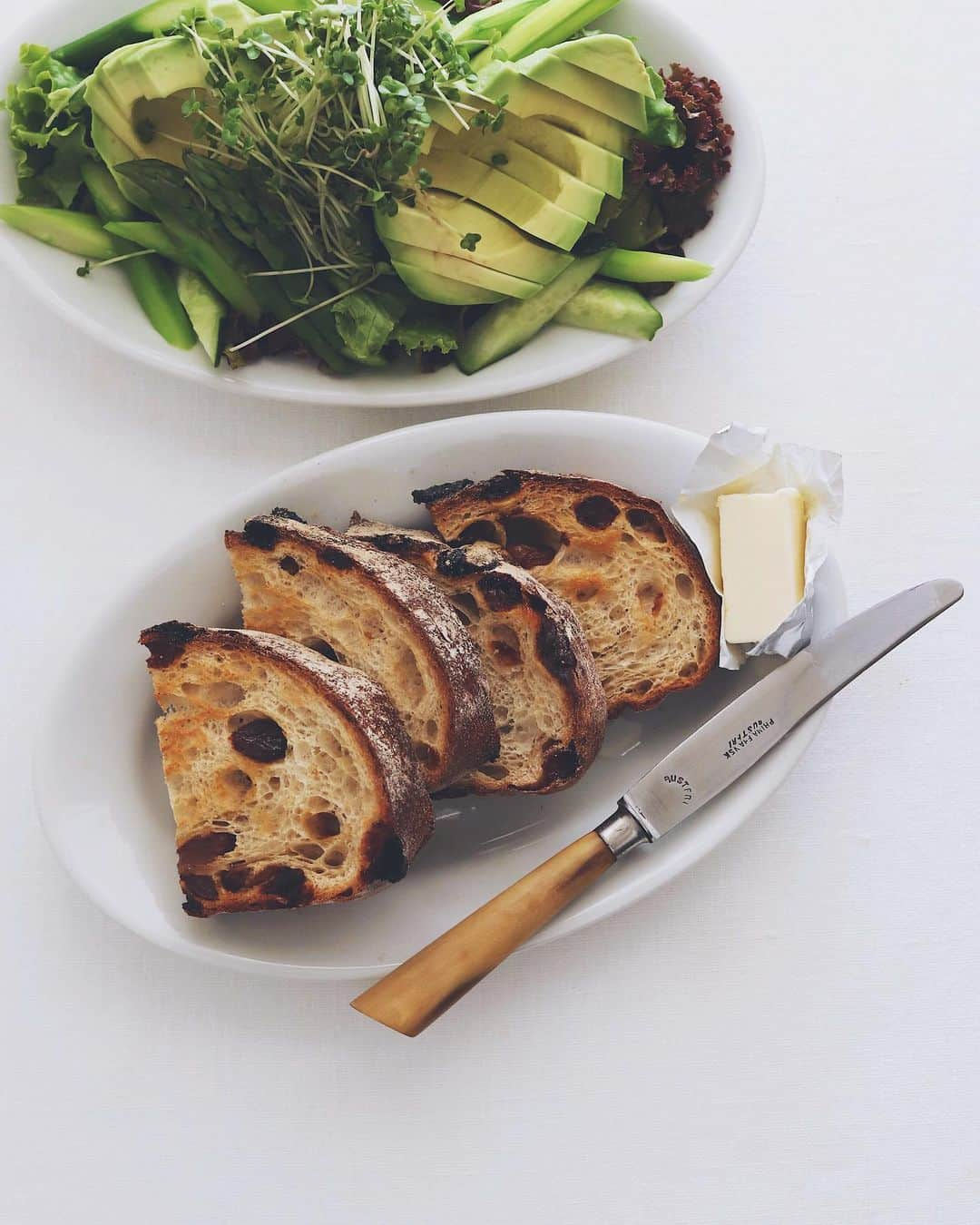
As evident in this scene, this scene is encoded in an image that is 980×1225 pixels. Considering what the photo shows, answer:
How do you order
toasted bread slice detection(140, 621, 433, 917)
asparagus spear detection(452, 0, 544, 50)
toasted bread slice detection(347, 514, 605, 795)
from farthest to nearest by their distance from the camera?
asparagus spear detection(452, 0, 544, 50) < toasted bread slice detection(347, 514, 605, 795) < toasted bread slice detection(140, 621, 433, 917)

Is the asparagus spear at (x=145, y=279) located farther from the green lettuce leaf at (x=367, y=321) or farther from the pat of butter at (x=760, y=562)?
the pat of butter at (x=760, y=562)

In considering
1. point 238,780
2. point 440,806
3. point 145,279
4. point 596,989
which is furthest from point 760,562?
point 145,279

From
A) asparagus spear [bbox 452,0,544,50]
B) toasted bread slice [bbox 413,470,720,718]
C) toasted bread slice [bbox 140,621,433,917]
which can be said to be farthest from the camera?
asparagus spear [bbox 452,0,544,50]

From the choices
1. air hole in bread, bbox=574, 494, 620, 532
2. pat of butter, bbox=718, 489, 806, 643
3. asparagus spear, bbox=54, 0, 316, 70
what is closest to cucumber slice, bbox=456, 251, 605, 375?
air hole in bread, bbox=574, 494, 620, 532

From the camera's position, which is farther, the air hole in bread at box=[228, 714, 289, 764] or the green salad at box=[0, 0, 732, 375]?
the green salad at box=[0, 0, 732, 375]

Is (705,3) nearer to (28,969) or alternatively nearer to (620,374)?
(620,374)

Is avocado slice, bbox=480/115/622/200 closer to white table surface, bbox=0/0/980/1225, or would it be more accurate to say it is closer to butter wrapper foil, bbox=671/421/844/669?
white table surface, bbox=0/0/980/1225
